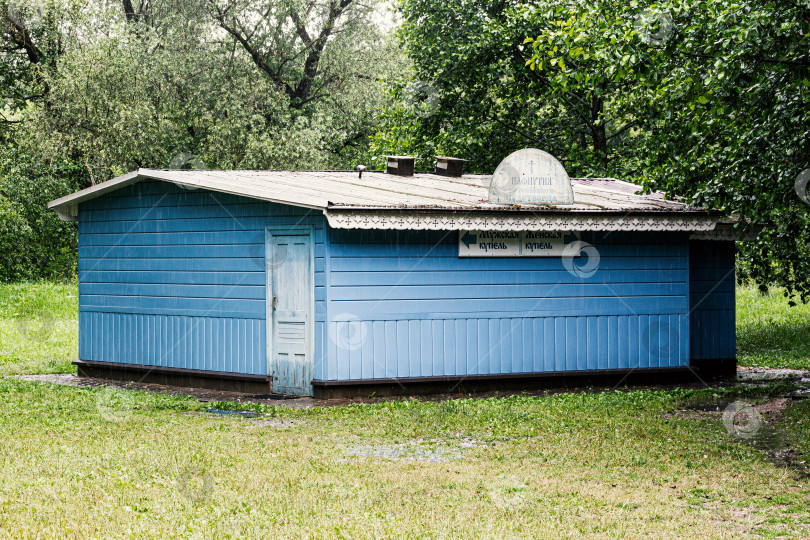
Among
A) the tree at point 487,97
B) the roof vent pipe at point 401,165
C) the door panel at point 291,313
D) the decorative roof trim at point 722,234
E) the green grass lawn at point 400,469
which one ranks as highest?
the tree at point 487,97

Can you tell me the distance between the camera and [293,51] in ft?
107

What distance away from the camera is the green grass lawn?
21.2 ft

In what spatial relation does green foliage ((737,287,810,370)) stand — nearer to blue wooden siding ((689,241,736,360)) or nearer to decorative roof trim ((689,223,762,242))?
blue wooden siding ((689,241,736,360))

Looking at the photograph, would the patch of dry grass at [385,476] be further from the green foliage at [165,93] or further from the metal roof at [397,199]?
the green foliage at [165,93]

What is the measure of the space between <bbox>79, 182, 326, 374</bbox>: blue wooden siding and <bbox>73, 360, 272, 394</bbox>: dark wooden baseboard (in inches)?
4.1

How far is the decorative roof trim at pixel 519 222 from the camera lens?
39.6ft

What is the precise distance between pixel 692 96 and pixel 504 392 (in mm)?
4931

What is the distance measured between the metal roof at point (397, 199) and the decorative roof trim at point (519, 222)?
1 cm

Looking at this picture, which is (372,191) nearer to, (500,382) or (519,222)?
(519,222)

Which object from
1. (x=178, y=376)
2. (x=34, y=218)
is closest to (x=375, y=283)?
(x=178, y=376)

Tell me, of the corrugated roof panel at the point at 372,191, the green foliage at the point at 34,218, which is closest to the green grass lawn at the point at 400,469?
the corrugated roof panel at the point at 372,191

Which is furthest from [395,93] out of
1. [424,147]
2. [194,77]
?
[194,77]

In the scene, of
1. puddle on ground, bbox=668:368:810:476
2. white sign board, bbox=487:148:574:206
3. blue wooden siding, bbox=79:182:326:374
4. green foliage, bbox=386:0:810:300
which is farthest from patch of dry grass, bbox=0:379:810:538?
green foliage, bbox=386:0:810:300

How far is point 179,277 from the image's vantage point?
14188mm
